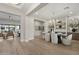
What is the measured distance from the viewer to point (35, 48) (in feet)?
9.40

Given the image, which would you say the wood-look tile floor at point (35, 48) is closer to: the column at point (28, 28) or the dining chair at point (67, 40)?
the dining chair at point (67, 40)

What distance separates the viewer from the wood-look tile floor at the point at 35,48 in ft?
8.78

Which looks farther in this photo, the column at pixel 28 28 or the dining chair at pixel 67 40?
the column at pixel 28 28

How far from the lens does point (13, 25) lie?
294cm

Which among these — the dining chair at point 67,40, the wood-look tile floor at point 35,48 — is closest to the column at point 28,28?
the wood-look tile floor at point 35,48

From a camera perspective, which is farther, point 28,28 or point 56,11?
point 28,28

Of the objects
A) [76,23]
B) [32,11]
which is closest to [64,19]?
[76,23]

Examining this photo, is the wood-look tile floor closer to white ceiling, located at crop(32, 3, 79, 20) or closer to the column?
the column

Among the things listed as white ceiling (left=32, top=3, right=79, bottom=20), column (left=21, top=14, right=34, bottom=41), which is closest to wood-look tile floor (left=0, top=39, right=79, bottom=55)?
column (left=21, top=14, right=34, bottom=41)

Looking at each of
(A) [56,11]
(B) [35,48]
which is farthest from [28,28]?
(A) [56,11]

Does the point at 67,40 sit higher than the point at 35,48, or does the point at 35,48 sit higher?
the point at 67,40

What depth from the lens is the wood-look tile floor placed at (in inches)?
105

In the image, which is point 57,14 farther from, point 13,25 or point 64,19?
point 13,25

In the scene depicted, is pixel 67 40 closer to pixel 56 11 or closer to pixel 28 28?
pixel 56 11
